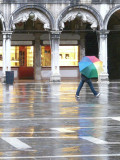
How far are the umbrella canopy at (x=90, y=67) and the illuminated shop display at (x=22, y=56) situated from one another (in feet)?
83.8

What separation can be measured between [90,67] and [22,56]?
87.6 ft

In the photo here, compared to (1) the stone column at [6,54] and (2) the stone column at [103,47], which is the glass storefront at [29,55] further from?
(2) the stone column at [103,47]

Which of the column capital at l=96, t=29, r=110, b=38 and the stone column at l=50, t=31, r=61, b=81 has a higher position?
the column capital at l=96, t=29, r=110, b=38

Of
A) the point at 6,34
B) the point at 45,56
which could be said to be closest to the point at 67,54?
the point at 45,56

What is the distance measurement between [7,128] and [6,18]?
3376 centimetres

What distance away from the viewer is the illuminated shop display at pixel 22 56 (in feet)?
180

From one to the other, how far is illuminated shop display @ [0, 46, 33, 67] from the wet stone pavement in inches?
1190

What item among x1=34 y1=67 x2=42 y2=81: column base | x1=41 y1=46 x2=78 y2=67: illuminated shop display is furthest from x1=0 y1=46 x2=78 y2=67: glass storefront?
x1=34 y1=67 x2=42 y2=81: column base

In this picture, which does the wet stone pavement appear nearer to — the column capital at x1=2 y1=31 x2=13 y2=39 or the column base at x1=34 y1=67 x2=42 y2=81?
the column capital at x1=2 y1=31 x2=13 y2=39

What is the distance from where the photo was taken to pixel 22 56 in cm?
5506

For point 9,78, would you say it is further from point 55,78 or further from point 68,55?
point 68,55

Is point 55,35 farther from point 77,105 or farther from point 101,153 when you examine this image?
point 101,153

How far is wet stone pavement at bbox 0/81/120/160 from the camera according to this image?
11773 mm

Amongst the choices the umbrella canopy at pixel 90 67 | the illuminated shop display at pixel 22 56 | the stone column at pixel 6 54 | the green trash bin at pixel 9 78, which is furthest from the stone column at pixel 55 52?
the umbrella canopy at pixel 90 67
